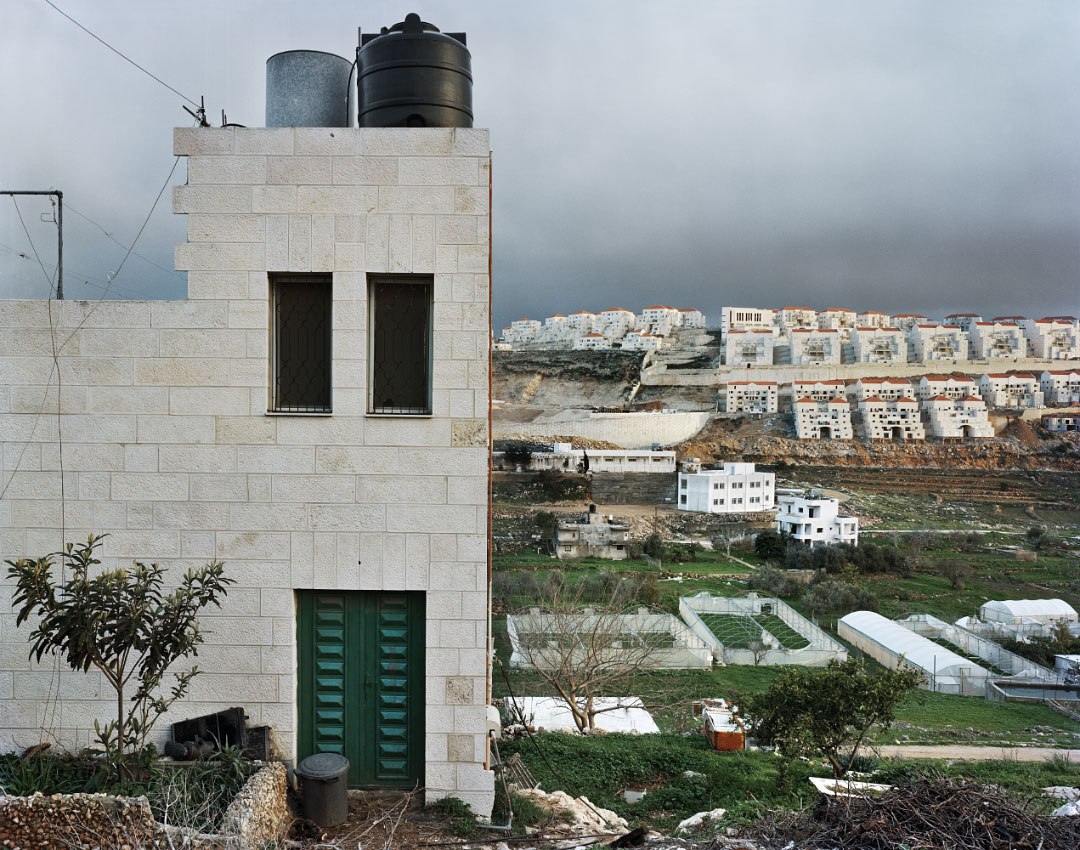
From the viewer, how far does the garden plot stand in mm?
22422

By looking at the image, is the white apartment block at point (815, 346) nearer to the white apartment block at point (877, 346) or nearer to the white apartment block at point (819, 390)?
the white apartment block at point (877, 346)

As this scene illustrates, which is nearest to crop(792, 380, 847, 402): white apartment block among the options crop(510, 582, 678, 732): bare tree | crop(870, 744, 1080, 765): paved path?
crop(510, 582, 678, 732): bare tree

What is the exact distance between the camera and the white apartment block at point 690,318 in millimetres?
116625

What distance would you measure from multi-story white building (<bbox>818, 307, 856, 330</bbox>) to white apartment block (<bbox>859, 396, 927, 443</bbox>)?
3193 cm

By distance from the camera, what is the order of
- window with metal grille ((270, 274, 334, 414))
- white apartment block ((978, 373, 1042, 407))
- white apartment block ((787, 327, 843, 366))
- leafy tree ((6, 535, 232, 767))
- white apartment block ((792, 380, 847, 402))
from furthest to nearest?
white apartment block ((787, 327, 843, 366)) → white apartment block ((792, 380, 847, 402)) → white apartment block ((978, 373, 1042, 407)) → window with metal grille ((270, 274, 334, 414)) → leafy tree ((6, 535, 232, 767))

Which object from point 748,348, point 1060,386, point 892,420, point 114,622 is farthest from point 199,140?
point 1060,386

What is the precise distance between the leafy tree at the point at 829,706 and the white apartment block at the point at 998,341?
10500 centimetres

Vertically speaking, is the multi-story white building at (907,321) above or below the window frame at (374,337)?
above

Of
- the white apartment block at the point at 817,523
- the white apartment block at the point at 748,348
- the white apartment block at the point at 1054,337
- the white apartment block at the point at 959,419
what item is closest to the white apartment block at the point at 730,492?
the white apartment block at the point at 817,523

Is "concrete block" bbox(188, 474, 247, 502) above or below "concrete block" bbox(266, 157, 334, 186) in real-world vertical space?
below

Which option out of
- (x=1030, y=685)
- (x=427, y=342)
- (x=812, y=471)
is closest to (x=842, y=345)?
(x=812, y=471)

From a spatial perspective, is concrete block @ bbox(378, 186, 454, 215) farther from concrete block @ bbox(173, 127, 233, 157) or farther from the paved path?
the paved path

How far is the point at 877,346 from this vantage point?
9425 centimetres

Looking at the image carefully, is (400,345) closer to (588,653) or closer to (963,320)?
(588,653)
